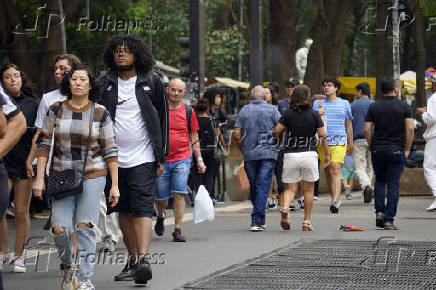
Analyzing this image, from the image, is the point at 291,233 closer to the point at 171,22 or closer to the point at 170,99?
the point at 170,99

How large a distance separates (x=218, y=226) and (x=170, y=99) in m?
2.36

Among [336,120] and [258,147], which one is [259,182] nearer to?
[258,147]

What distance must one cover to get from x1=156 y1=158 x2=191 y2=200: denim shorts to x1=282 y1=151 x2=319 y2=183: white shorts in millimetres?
1635

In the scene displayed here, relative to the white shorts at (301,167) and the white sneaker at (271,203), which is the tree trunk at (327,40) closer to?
the white sneaker at (271,203)

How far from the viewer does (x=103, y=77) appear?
8422mm

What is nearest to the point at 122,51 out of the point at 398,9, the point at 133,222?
the point at 133,222

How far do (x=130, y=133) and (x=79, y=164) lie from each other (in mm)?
807

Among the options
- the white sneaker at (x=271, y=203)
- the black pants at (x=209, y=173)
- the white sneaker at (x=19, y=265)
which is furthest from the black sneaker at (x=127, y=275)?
the black pants at (x=209, y=173)

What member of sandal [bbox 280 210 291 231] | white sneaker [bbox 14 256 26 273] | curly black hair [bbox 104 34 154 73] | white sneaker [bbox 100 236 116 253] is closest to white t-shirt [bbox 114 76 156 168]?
curly black hair [bbox 104 34 154 73]

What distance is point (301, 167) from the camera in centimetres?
1284

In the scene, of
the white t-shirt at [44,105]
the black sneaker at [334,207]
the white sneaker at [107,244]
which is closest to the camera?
the white t-shirt at [44,105]

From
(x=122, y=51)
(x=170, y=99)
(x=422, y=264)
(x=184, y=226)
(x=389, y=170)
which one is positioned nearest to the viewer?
(x=122, y=51)

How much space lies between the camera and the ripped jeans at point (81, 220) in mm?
7598
